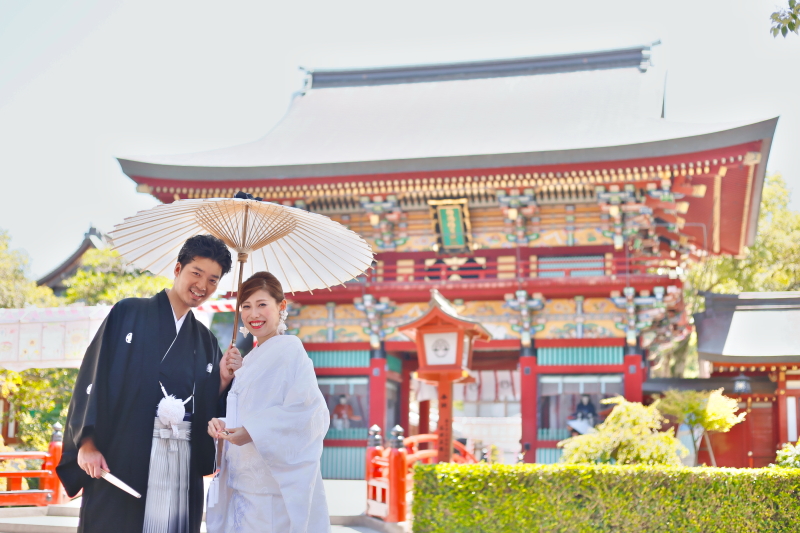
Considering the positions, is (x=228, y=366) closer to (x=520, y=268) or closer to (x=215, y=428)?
(x=215, y=428)

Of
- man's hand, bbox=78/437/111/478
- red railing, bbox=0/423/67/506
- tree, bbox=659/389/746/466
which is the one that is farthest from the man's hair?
tree, bbox=659/389/746/466

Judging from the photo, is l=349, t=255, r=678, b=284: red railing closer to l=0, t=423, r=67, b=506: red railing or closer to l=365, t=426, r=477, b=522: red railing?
l=365, t=426, r=477, b=522: red railing

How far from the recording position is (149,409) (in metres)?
4.16

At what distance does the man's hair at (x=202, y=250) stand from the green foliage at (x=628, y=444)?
23.4 ft

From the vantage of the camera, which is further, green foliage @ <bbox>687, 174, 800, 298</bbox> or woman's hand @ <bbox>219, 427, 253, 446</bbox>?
green foliage @ <bbox>687, 174, 800, 298</bbox>

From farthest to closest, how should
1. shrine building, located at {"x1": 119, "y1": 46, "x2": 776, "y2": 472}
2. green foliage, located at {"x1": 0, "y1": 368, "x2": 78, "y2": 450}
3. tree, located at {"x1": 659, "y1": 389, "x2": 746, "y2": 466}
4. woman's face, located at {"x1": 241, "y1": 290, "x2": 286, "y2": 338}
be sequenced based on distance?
shrine building, located at {"x1": 119, "y1": 46, "x2": 776, "y2": 472} < green foliage, located at {"x1": 0, "y1": 368, "x2": 78, "y2": 450} < tree, located at {"x1": 659, "y1": 389, "x2": 746, "y2": 466} < woman's face, located at {"x1": 241, "y1": 290, "x2": 286, "y2": 338}

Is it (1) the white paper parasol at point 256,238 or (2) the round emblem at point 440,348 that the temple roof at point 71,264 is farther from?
(1) the white paper parasol at point 256,238

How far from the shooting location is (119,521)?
406 cm

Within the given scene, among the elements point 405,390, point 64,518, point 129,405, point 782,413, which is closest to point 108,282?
point 405,390

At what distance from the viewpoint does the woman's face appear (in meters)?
4.32

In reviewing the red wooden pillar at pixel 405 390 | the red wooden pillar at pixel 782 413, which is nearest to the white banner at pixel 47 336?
the red wooden pillar at pixel 405 390

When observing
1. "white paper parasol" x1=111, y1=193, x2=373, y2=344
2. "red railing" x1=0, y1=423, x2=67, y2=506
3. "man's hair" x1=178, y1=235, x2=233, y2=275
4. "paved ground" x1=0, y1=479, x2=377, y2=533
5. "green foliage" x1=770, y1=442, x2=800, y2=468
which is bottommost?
"paved ground" x1=0, y1=479, x2=377, y2=533

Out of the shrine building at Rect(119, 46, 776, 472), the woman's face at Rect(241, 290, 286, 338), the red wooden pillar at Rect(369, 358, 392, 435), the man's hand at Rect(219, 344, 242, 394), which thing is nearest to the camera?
the woman's face at Rect(241, 290, 286, 338)

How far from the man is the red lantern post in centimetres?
636
